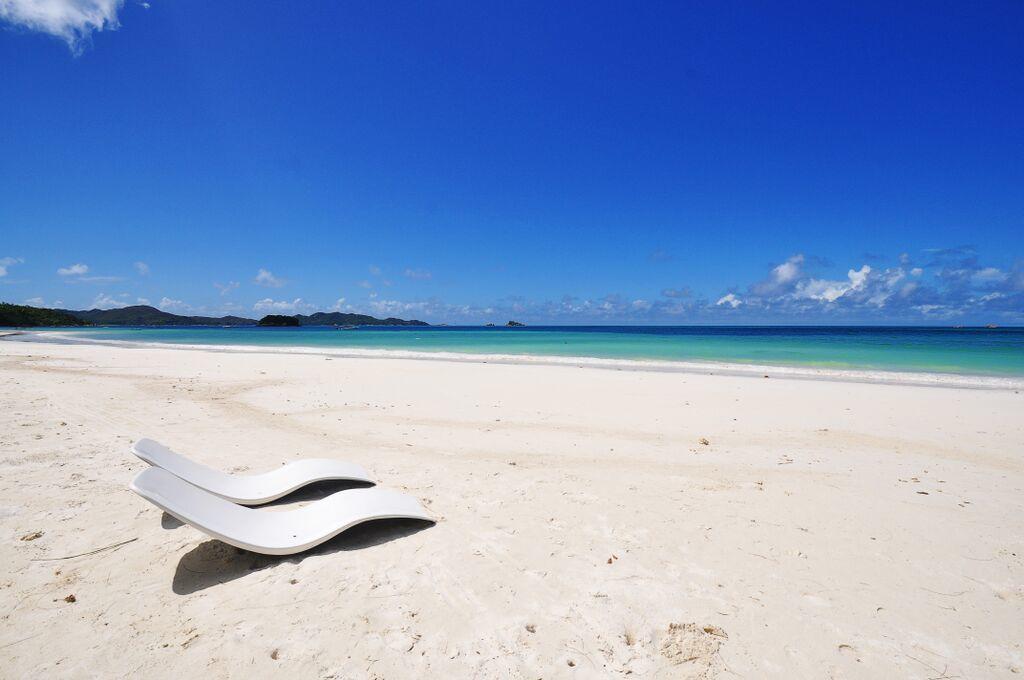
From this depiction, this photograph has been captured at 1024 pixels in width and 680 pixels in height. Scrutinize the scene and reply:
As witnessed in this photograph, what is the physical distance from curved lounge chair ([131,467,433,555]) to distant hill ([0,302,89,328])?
5581 inches

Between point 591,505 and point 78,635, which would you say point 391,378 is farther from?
point 78,635

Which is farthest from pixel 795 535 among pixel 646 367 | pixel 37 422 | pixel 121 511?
pixel 646 367

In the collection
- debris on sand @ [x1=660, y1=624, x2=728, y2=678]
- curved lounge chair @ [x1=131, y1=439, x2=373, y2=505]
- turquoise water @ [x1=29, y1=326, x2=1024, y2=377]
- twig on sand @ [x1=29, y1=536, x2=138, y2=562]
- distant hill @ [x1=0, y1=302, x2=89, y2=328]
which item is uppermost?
distant hill @ [x1=0, y1=302, x2=89, y2=328]

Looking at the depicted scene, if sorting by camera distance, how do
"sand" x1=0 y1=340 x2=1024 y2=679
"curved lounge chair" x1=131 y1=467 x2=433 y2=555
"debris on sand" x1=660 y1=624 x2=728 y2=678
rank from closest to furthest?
"debris on sand" x1=660 y1=624 x2=728 y2=678, "sand" x1=0 y1=340 x2=1024 y2=679, "curved lounge chair" x1=131 y1=467 x2=433 y2=555

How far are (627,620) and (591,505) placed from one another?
1926 millimetres

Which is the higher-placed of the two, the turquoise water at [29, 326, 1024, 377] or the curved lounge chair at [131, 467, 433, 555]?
the turquoise water at [29, 326, 1024, 377]

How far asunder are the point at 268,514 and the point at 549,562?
8.84 feet

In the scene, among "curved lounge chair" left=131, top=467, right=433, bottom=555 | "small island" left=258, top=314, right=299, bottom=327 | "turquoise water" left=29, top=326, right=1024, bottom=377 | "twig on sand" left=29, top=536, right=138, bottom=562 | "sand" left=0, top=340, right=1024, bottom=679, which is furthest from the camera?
"small island" left=258, top=314, right=299, bottom=327

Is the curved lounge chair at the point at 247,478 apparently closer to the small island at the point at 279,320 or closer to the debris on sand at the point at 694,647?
the debris on sand at the point at 694,647

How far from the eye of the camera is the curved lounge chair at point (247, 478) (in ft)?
15.8

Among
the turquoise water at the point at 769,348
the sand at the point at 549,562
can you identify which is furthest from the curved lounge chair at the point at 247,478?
the turquoise water at the point at 769,348

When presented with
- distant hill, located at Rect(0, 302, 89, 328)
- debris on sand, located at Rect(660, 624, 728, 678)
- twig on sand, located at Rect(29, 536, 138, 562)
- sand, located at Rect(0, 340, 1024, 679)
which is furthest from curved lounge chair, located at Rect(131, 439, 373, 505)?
distant hill, located at Rect(0, 302, 89, 328)

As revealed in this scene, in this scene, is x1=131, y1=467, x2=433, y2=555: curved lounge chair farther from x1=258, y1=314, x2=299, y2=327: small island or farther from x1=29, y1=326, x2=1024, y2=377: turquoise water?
x1=258, y1=314, x2=299, y2=327: small island

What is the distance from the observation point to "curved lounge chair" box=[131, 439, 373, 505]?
482 cm
